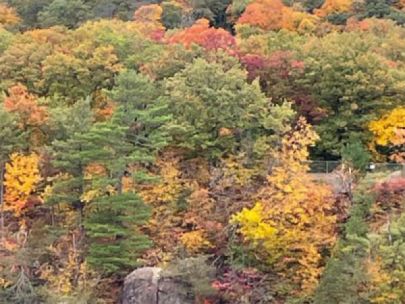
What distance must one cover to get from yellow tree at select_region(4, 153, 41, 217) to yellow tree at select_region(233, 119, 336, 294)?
7274 millimetres

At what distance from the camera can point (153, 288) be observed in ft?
85.8

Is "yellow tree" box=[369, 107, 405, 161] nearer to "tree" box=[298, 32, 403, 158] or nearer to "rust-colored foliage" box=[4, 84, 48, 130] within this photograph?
"tree" box=[298, 32, 403, 158]

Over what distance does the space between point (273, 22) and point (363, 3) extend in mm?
6335

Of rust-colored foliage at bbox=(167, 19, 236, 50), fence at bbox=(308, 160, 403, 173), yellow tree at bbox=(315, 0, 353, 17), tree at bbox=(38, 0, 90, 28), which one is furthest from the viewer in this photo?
tree at bbox=(38, 0, 90, 28)

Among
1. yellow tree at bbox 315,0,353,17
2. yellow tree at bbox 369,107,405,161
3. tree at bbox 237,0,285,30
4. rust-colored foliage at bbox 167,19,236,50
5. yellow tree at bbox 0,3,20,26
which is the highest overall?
rust-colored foliage at bbox 167,19,236,50

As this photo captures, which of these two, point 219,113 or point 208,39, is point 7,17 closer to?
point 208,39

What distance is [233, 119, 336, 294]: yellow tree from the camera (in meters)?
26.0

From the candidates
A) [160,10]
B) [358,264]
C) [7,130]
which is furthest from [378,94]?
[160,10]

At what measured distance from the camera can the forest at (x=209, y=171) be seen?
25688mm

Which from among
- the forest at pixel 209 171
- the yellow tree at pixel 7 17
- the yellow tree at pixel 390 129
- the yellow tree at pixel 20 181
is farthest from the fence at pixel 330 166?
the yellow tree at pixel 7 17

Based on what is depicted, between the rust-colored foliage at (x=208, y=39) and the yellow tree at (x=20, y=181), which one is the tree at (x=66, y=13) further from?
the yellow tree at (x=20, y=181)

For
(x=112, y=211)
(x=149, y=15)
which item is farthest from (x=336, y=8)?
(x=112, y=211)

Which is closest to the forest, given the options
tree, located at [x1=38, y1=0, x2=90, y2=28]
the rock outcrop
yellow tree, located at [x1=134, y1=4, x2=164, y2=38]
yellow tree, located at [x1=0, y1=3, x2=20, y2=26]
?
the rock outcrop

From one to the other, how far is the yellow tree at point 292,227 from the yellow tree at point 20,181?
727 centimetres
